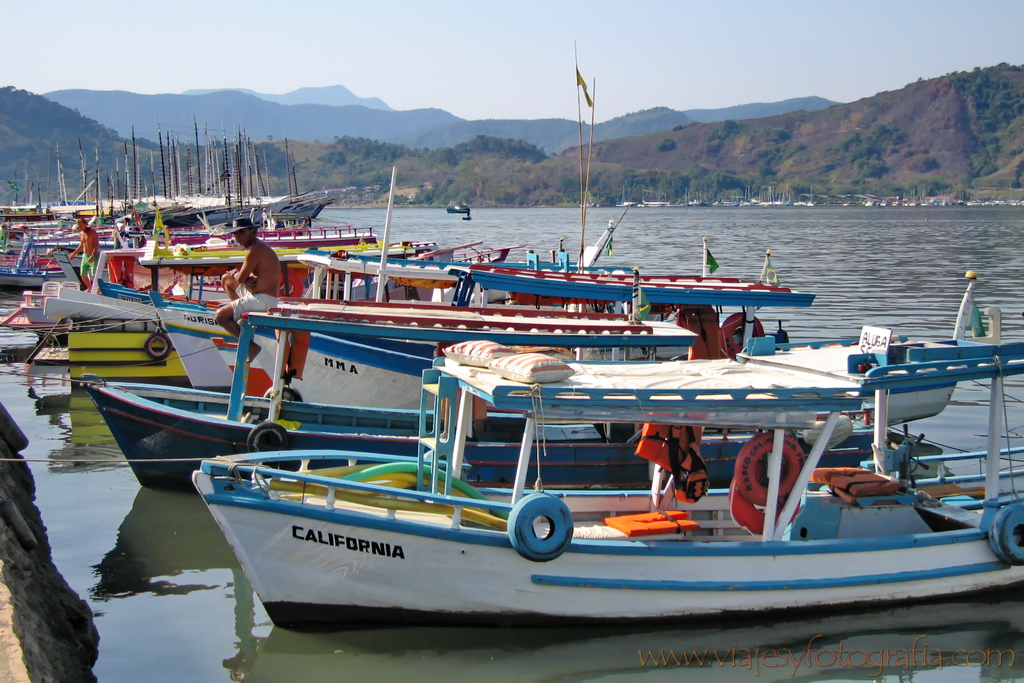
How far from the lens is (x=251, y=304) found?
40.3 feet

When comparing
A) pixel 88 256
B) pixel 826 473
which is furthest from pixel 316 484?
pixel 88 256

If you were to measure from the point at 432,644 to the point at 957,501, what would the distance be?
5.72 meters

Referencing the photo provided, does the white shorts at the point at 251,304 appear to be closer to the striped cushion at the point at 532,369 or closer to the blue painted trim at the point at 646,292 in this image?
the blue painted trim at the point at 646,292

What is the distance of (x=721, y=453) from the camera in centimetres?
1263

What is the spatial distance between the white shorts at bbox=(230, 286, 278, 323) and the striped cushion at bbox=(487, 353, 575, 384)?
498cm

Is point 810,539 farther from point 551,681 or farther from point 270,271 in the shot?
point 270,271

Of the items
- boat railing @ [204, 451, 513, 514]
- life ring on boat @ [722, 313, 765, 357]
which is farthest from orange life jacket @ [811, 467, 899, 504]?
life ring on boat @ [722, 313, 765, 357]

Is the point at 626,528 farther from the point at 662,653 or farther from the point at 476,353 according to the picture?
the point at 476,353

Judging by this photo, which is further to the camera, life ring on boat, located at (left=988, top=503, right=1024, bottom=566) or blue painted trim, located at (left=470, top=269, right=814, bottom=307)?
blue painted trim, located at (left=470, top=269, right=814, bottom=307)

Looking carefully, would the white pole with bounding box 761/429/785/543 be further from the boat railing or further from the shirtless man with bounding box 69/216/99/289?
the shirtless man with bounding box 69/216/99/289

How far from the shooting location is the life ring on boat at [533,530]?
26.2 feet

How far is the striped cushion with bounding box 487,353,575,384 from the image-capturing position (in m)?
7.94

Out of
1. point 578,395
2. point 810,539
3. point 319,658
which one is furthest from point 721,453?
point 319,658

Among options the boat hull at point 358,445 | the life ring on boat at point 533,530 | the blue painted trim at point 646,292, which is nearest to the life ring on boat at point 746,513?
the life ring on boat at point 533,530
